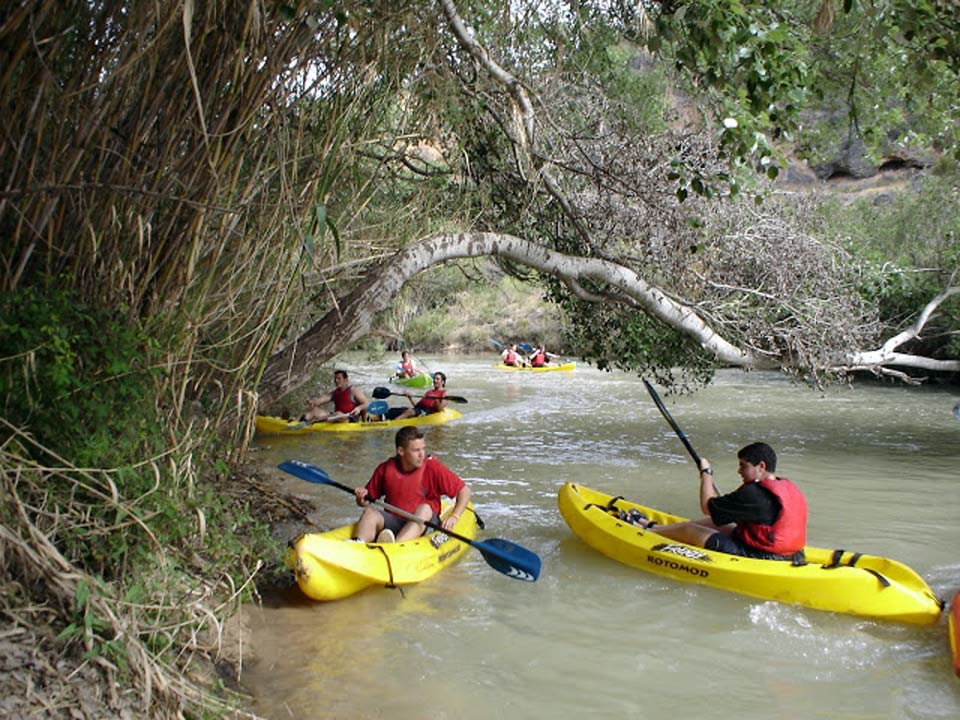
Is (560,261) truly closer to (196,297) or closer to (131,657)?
(196,297)

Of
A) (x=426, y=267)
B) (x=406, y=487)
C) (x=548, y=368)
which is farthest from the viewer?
(x=548, y=368)

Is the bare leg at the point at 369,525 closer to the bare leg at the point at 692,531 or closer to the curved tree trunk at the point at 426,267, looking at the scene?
the curved tree trunk at the point at 426,267

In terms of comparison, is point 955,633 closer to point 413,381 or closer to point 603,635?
point 603,635

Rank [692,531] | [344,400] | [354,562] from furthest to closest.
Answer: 1. [344,400]
2. [692,531]
3. [354,562]


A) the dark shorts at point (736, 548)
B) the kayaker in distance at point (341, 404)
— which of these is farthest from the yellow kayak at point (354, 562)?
the kayaker in distance at point (341, 404)

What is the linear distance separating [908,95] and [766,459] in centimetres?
224

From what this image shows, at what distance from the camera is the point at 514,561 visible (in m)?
5.11

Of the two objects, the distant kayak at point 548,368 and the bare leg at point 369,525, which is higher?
the distant kayak at point 548,368

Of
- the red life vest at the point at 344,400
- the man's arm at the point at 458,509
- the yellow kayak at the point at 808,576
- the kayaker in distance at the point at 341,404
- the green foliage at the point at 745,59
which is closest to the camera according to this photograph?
the green foliage at the point at 745,59

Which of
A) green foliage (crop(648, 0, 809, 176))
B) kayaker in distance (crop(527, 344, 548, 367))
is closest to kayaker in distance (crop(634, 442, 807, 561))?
green foliage (crop(648, 0, 809, 176))

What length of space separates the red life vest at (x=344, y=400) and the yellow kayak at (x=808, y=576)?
647 centimetres

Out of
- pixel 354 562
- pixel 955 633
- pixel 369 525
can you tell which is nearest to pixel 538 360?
pixel 369 525

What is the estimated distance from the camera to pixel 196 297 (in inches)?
152

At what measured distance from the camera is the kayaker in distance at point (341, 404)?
11.8 meters
